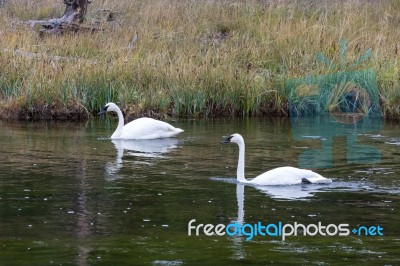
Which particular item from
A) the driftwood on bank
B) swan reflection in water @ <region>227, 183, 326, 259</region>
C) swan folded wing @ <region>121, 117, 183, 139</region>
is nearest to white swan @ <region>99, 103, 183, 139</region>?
swan folded wing @ <region>121, 117, 183, 139</region>

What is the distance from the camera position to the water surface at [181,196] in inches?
361

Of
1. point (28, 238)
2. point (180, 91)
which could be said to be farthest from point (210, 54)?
point (28, 238)

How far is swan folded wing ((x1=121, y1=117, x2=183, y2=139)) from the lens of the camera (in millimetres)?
16953

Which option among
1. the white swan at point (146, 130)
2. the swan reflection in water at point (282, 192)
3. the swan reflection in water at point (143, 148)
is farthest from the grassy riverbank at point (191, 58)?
the swan reflection in water at point (282, 192)

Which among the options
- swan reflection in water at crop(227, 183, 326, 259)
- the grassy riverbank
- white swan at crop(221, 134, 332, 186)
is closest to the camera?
swan reflection in water at crop(227, 183, 326, 259)

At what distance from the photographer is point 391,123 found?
1862 centimetres

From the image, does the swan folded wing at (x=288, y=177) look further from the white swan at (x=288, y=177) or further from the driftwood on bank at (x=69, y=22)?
the driftwood on bank at (x=69, y=22)

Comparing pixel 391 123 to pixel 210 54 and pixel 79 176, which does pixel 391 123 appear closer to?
pixel 210 54

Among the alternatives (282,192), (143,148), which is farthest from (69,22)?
(282,192)

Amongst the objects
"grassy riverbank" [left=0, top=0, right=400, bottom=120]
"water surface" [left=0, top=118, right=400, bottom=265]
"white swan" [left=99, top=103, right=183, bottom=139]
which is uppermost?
"grassy riverbank" [left=0, top=0, right=400, bottom=120]

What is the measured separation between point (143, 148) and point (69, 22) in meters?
8.36

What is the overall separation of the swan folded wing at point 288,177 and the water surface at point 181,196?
0.09 metres

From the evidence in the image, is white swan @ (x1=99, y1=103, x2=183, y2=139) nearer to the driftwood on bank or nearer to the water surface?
the water surface

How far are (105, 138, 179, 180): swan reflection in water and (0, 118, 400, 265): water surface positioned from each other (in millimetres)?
23
